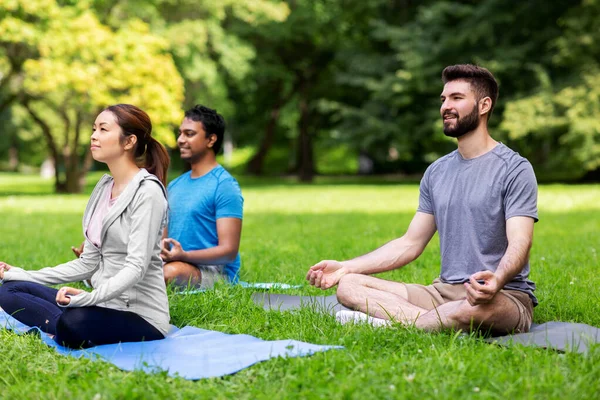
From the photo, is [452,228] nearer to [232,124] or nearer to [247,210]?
[247,210]

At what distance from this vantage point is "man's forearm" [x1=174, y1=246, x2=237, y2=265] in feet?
19.3

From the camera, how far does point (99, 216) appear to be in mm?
4449

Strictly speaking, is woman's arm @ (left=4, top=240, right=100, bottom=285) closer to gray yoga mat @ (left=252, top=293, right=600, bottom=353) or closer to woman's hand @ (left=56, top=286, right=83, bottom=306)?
woman's hand @ (left=56, top=286, right=83, bottom=306)

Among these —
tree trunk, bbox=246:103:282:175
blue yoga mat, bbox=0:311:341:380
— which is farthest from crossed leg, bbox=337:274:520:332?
tree trunk, bbox=246:103:282:175

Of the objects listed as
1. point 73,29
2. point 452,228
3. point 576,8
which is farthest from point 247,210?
point 576,8

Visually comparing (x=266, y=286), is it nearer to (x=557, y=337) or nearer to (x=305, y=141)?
(x=557, y=337)

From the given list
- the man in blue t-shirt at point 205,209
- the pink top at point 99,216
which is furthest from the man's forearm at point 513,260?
the man in blue t-shirt at point 205,209

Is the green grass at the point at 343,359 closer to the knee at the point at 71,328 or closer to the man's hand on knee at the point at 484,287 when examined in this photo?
the knee at the point at 71,328

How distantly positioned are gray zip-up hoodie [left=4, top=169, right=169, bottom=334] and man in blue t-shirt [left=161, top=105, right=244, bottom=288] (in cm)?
157

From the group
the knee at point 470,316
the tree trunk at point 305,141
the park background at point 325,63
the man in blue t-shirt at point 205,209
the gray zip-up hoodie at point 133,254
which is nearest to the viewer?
the gray zip-up hoodie at point 133,254

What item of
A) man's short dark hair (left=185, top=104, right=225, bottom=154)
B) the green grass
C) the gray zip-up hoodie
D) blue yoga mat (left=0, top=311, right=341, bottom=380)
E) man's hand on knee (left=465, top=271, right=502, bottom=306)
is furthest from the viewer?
man's short dark hair (left=185, top=104, right=225, bottom=154)

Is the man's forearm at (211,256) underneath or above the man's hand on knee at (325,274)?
underneath

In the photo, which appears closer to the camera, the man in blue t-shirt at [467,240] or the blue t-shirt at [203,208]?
the man in blue t-shirt at [467,240]

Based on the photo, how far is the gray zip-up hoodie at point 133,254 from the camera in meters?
4.01
